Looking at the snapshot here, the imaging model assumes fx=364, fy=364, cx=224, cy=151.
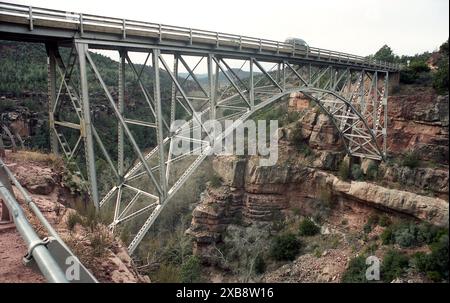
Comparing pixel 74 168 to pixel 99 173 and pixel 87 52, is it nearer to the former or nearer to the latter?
pixel 87 52

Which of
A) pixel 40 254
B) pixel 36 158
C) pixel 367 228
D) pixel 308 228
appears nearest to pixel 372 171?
pixel 367 228

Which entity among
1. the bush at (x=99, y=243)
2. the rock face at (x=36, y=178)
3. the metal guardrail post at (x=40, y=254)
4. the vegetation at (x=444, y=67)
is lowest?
the bush at (x=99, y=243)

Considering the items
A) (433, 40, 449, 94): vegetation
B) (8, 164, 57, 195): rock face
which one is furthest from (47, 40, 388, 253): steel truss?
(433, 40, 449, 94): vegetation

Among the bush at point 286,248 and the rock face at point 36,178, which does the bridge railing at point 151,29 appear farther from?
the bush at point 286,248

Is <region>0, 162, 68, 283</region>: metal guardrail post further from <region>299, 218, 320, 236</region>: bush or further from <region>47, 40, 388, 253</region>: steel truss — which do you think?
<region>299, 218, 320, 236</region>: bush

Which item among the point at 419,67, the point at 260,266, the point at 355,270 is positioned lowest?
the point at 260,266

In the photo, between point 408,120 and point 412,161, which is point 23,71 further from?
point 412,161

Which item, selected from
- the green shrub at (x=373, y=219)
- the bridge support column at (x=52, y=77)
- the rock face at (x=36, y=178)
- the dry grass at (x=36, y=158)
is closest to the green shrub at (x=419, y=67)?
the green shrub at (x=373, y=219)
